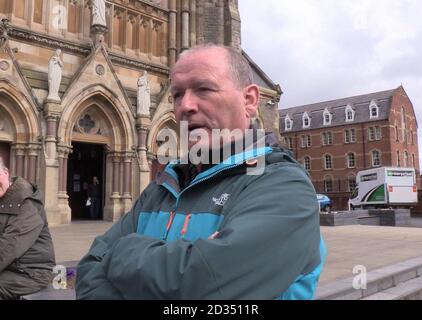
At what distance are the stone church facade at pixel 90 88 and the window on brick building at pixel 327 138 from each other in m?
30.2

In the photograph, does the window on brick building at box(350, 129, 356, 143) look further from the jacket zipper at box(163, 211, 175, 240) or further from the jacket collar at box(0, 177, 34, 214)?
the jacket zipper at box(163, 211, 175, 240)

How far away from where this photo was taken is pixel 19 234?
3.34 m

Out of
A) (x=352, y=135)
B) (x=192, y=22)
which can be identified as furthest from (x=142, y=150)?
(x=352, y=135)

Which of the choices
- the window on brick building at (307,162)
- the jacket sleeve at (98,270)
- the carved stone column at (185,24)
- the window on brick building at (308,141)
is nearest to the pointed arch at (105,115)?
the carved stone column at (185,24)

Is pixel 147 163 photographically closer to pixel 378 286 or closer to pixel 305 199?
pixel 378 286

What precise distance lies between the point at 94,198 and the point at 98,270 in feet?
52.2

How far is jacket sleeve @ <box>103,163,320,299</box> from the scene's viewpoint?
1151mm

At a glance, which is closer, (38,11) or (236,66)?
(236,66)

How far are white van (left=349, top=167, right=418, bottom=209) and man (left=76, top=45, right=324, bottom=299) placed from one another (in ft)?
103

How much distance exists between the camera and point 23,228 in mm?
3369

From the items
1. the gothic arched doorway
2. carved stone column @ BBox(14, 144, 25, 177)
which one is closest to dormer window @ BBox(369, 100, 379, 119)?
the gothic arched doorway

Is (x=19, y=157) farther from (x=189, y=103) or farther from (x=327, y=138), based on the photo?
(x=327, y=138)
